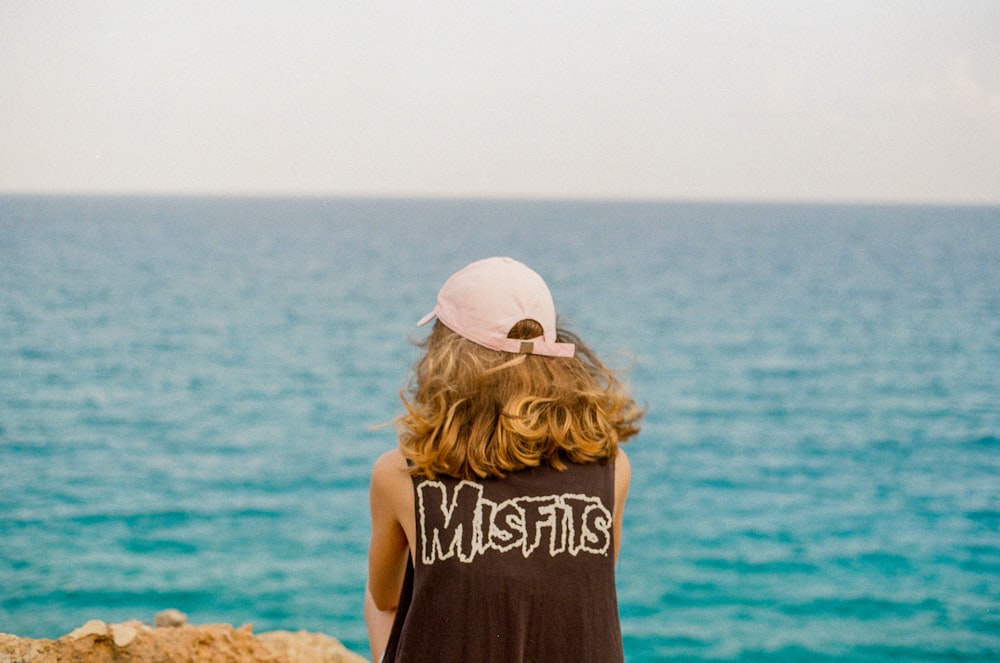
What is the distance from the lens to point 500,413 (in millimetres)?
1849

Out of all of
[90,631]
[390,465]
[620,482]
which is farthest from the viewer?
[90,631]

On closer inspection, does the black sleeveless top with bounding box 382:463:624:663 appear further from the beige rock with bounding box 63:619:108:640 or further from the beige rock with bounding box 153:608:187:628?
the beige rock with bounding box 153:608:187:628

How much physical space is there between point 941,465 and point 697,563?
6725mm

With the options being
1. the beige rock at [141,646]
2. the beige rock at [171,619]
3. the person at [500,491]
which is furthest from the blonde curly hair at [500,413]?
the beige rock at [171,619]

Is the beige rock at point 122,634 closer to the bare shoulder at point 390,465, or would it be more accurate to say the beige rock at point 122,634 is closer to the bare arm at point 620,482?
the bare shoulder at point 390,465

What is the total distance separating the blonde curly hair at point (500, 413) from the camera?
1803 millimetres

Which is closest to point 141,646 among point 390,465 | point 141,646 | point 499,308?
point 141,646

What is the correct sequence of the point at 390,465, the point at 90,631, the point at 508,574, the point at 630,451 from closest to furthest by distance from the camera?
the point at 508,574, the point at 390,465, the point at 90,631, the point at 630,451

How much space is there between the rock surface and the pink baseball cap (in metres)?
1.41

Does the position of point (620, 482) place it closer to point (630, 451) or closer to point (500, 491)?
point (500, 491)

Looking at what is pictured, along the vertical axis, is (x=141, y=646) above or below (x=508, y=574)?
below

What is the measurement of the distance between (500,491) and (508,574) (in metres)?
0.15

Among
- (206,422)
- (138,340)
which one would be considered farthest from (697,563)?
(138,340)

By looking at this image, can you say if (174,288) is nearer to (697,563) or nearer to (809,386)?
(809,386)
